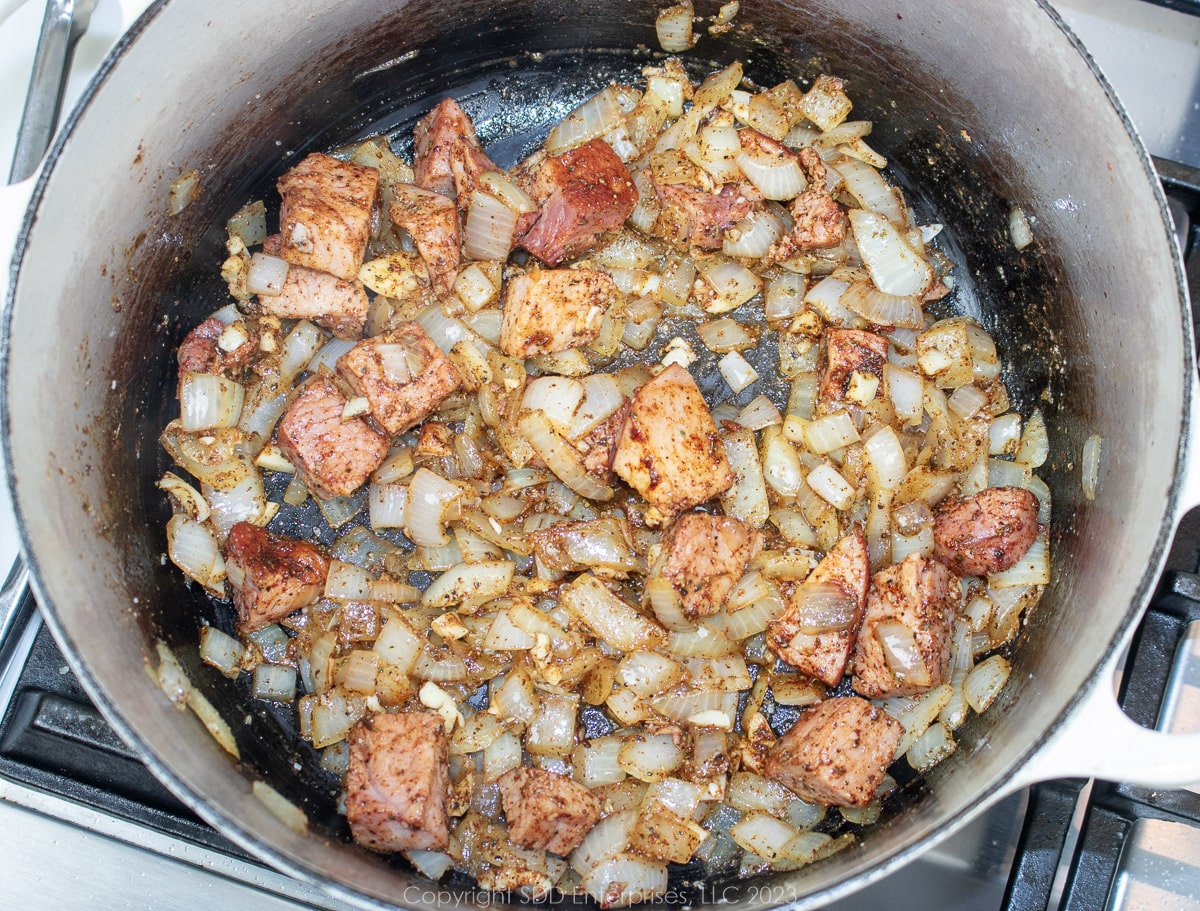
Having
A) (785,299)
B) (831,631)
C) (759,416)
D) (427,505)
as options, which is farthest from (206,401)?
(831,631)

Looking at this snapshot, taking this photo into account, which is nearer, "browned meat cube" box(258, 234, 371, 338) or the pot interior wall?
the pot interior wall

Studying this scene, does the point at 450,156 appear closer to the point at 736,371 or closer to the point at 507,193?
the point at 507,193

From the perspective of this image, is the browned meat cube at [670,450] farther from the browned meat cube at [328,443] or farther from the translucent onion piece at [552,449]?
the browned meat cube at [328,443]

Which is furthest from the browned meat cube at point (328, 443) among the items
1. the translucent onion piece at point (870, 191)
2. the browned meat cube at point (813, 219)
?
the translucent onion piece at point (870, 191)

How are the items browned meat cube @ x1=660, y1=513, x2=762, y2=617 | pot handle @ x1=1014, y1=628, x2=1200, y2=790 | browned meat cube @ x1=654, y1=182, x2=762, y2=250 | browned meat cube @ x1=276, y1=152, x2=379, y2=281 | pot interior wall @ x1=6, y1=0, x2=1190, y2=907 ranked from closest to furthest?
1. pot handle @ x1=1014, y1=628, x2=1200, y2=790
2. pot interior wall @ x1=6, y1=0, x2=1190, y2=907
3. browned meat cube @ x1=660, y1=513, x2=762, y2=617
4. browned meat cube @ x1=276, y1=152, x2=379, y2=281
5. browned meat cube @ x1=654, y1=182, x2=762, y2=250

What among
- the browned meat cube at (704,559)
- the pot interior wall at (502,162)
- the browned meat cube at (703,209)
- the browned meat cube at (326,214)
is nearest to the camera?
the pot interior wall at (502,162)

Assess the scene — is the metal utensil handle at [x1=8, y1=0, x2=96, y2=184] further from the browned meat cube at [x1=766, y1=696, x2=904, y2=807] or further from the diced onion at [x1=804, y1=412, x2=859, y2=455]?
the browned meat cube at [x1=766, y1=696, x2=904, y2=807]

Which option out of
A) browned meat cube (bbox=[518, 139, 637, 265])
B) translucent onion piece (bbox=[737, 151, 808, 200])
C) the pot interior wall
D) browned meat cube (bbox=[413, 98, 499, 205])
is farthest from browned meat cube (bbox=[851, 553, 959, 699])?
browned meat cube (bbox=[413, 98, 499, 205])

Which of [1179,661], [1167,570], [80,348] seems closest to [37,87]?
[80,348]
